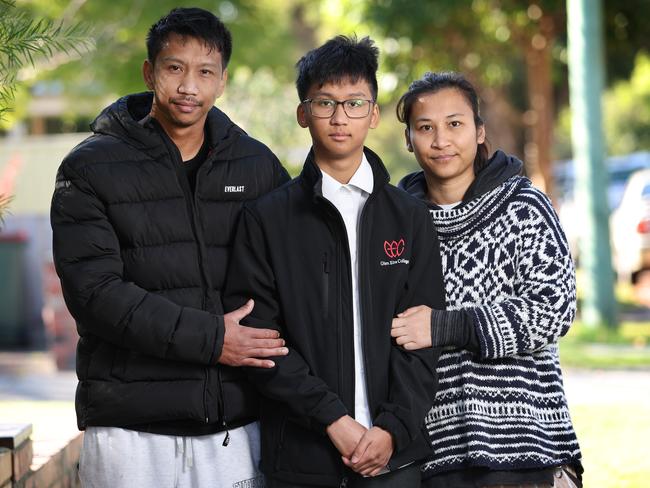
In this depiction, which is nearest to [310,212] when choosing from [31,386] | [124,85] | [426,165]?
[426,165]

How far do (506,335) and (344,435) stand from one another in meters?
0.58

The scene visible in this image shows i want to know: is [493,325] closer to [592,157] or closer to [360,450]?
[360,450]

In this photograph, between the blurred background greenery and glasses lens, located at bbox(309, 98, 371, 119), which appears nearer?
glasses lens, located at bbox(309, 98, 371, 119)

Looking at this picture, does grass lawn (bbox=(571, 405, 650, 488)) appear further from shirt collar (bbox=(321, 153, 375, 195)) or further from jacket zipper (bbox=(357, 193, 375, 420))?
shirt collar (bbox=(321, 153, 375, 195))

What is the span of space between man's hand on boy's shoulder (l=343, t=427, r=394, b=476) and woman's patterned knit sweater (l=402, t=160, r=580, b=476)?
0.89 feet

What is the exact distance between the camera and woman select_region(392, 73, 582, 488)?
3467 mm

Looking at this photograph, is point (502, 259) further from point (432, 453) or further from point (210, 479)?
point (210, 479)

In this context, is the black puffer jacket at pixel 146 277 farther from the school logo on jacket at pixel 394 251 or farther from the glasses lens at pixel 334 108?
the school logo on jacket at pixel 394 251

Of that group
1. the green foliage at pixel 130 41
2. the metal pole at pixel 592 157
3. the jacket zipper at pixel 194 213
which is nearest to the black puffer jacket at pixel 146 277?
the jacket zipper at pixel 194 213

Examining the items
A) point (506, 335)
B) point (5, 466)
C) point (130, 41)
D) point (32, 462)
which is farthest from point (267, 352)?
point (130, 41)

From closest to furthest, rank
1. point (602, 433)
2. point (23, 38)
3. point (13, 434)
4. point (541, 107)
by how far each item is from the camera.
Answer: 1. point (23, 38)
2. point (13, 434)
3. point (602, 433)
4. point (541, 107)

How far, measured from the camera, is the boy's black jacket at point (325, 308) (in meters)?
3.37

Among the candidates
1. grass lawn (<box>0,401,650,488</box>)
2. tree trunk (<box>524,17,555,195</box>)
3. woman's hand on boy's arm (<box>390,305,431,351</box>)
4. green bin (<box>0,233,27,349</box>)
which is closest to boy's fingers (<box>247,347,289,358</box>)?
woman's hand on boy's arm (<box>390,305,431,351</box>)

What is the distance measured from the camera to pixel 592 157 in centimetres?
1329
